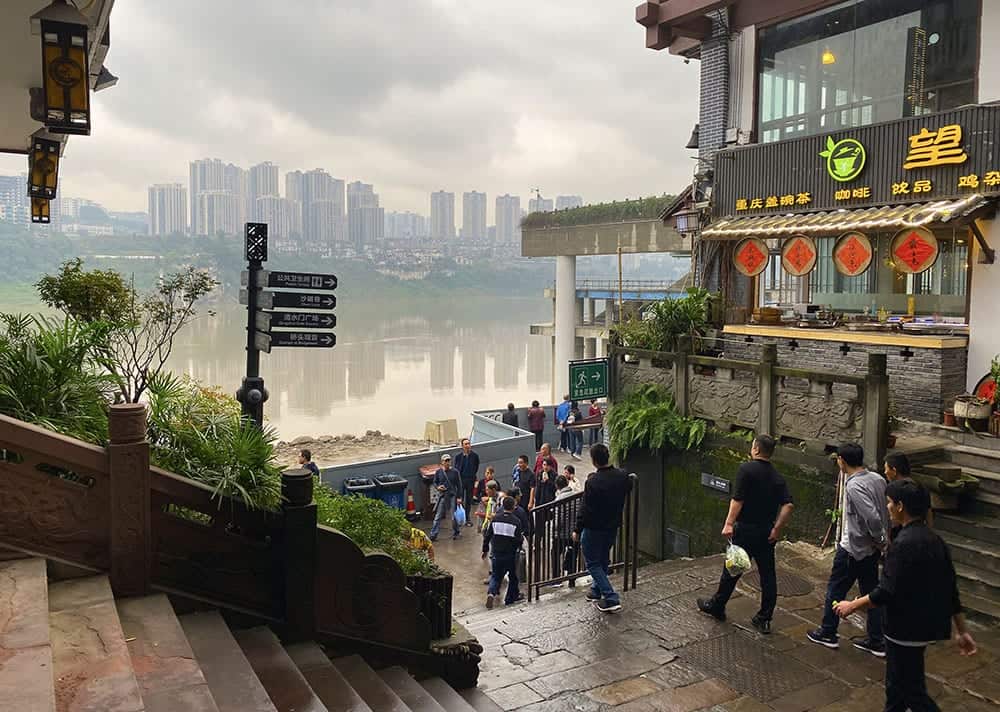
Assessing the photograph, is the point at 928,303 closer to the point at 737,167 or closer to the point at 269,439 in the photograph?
the point at 737,167

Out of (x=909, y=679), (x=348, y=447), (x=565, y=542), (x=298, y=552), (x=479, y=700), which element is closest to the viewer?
(x=909, y=679)

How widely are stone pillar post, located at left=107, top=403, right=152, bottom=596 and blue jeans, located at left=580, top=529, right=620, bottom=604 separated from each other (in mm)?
3924

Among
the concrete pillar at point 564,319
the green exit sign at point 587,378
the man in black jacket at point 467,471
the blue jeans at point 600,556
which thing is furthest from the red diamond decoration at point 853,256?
the concrete pillar at point 564,319

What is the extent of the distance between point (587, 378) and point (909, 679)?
8234 mm

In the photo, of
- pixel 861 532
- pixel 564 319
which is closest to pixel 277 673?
pixel 861 532

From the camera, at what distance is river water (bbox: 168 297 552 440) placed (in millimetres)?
33000

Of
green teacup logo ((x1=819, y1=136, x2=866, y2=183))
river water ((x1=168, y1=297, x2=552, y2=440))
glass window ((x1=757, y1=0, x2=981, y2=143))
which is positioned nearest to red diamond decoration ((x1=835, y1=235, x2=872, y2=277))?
green teacup logo ((x1=819, y1=136, x2=866, y2=183))

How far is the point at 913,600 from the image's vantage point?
4328 millimetres

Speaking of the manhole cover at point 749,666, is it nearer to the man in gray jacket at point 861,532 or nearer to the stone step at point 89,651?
the man in gray jacket at point 861,532

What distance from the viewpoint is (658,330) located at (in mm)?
12672

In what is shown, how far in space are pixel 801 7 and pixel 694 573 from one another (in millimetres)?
10383

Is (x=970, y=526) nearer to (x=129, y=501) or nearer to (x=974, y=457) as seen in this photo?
(x=974, y=457)

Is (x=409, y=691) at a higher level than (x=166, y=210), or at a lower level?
lower

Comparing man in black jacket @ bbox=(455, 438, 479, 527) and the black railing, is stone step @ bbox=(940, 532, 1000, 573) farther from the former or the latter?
man in black jacket @ bbox=(455, 438, 479, 527)
